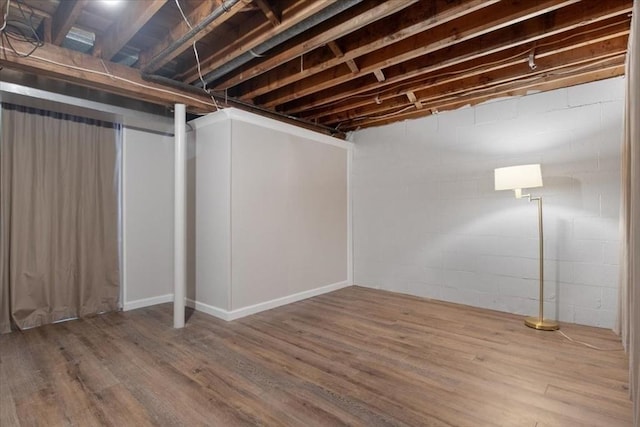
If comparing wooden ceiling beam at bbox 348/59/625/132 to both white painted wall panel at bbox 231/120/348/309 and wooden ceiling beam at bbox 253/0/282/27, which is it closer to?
white painted wall panel at bbox 231/120/348/309

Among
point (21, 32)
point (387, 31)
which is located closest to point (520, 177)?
point (387, 31)

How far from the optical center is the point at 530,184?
10.5ft

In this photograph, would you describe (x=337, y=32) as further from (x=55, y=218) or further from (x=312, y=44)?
(x=55, y=218)

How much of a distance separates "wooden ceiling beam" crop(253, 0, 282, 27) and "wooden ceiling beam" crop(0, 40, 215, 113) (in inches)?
58.5

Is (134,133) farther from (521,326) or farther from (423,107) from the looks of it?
(521,326)

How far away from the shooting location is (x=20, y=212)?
3279 millimetres

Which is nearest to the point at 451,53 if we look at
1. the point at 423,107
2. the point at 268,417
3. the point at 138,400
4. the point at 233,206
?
the point at 423,107

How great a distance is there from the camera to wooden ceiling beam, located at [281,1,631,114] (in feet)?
7.45

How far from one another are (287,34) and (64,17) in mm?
1632

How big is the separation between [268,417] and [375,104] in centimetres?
379

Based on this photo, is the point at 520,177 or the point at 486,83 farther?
the point at 486,83

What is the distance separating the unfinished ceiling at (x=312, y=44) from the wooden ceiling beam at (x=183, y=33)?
0.01 metres

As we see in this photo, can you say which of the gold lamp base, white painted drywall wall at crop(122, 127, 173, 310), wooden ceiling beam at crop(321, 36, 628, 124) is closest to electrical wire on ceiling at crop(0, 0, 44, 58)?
white painted drywall wall at crop(122, 127, 173, 310)

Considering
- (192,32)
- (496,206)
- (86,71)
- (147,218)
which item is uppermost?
(192,32)
